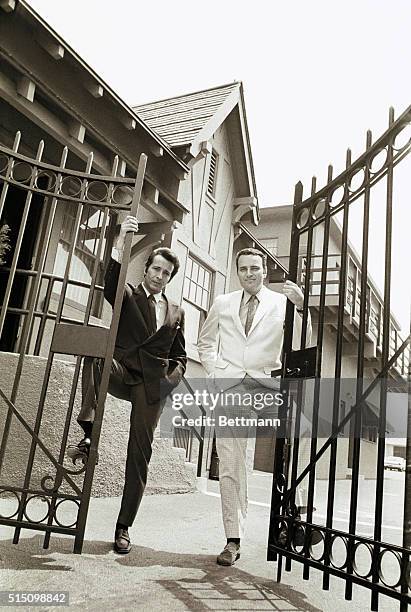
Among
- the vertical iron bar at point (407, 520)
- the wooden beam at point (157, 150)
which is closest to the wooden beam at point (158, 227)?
the wooden beam at point (157, 150)

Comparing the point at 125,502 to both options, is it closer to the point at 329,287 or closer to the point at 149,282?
the point at 149,282

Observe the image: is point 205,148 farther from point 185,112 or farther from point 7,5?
point 7,5

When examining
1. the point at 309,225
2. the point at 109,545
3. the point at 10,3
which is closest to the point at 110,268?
the point at 309,225

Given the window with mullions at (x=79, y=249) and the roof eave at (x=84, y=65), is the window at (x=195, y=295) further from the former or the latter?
the roof eave at (x=84, y=65)

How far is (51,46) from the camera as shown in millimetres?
6352

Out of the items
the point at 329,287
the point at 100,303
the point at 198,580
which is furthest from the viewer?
the point at 329,287

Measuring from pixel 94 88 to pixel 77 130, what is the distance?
591mm

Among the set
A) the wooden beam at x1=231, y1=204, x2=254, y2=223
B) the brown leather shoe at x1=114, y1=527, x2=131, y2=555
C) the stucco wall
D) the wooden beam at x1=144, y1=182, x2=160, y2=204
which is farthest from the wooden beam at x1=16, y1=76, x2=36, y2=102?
the wooden beam at x1=231, y1=204, x2=254, y2=223

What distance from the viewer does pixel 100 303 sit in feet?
26.4

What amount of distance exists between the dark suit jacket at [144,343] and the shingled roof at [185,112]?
246 inches

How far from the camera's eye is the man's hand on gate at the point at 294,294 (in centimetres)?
351

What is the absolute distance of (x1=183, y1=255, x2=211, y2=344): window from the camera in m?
10.9

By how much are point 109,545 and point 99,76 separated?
19.1ft

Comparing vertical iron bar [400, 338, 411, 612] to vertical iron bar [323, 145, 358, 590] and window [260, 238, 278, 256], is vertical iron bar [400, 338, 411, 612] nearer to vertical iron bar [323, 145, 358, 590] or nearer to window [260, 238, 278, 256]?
vertical iron bar [323, 145, 358, 590]
